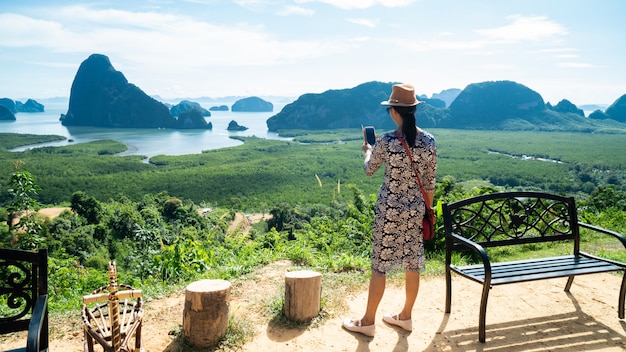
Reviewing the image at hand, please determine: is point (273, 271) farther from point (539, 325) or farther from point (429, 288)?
point (539, 325)

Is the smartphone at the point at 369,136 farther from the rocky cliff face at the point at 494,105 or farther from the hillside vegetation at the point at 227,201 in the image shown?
the rocky cliff face at the point at 494,105

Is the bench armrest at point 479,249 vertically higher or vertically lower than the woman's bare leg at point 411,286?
higher

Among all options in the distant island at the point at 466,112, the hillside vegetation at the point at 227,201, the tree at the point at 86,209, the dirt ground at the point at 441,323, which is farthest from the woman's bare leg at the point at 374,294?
the distant island at the point at 466,112

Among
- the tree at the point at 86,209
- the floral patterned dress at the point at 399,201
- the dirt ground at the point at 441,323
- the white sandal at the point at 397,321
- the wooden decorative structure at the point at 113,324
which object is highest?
the floral patterned dress at the point at 399,201

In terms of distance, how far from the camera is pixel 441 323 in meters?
3.15

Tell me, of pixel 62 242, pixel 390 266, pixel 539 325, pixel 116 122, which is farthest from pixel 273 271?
pixel 116 122

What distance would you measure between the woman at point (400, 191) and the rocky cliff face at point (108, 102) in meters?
142

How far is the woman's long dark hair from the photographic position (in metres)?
2.59

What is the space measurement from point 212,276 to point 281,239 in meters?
1.71

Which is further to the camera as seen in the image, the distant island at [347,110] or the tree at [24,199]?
the distant island at [347,110]

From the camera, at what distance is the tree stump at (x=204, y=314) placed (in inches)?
107

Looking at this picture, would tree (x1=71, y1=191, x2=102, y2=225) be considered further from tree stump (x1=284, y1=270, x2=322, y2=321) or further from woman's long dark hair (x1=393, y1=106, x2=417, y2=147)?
woman's long dark hair (x1=393, y1=106, x2=417, y2=147)

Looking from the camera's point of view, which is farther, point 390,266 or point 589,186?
point 589,186

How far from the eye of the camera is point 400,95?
2600 millimetres
